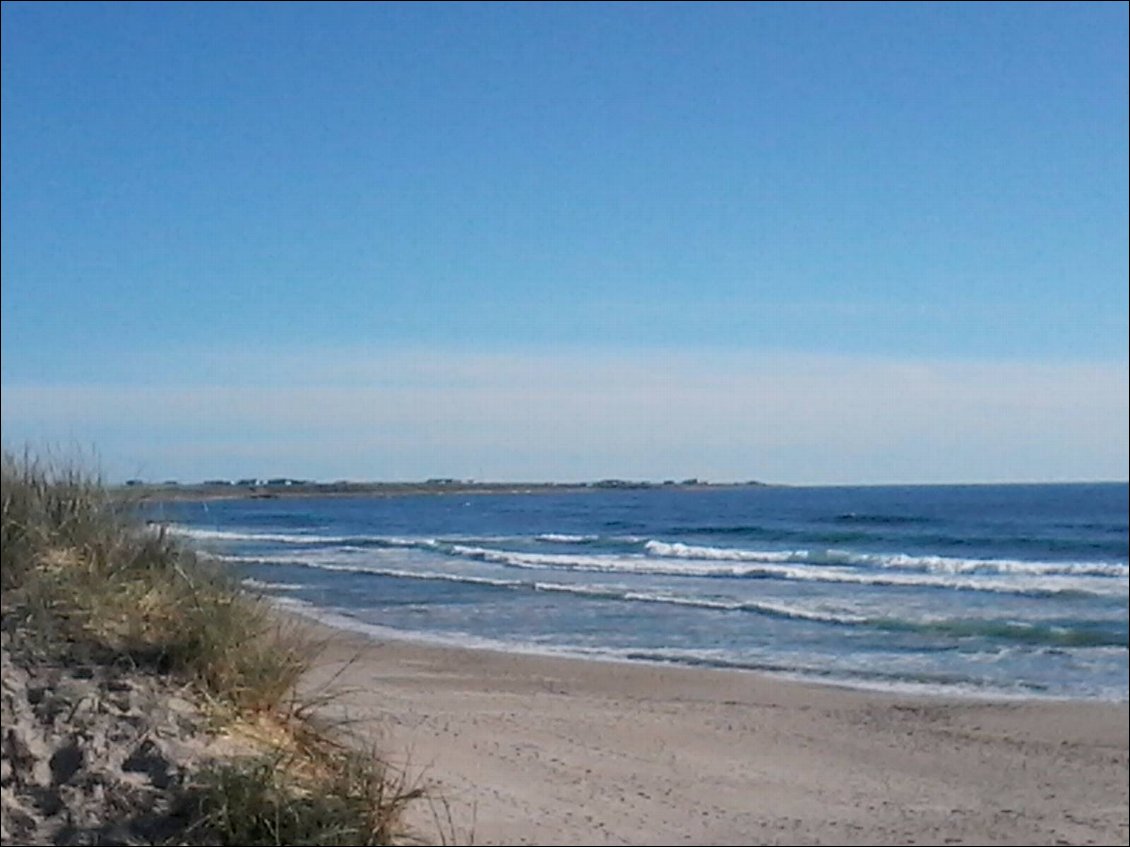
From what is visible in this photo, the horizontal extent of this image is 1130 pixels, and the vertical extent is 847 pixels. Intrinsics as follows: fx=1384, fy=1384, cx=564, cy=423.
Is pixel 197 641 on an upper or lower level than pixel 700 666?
upper

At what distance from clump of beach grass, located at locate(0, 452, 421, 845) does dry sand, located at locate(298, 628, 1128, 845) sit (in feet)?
1.67

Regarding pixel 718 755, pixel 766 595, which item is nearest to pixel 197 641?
pixel 718 755

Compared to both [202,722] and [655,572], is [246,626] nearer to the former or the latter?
[202,722]

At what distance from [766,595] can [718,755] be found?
14129mm

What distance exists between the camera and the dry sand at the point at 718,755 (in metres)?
8.07

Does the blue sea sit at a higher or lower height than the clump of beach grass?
lower

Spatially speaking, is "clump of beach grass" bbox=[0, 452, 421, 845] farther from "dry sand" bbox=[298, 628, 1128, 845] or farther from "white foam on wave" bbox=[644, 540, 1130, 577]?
"white foam on wave" bbox=[644, 540, 1130, 577]

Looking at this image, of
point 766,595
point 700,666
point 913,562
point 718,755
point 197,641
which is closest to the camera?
point 197,641

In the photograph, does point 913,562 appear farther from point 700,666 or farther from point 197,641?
point 197,641

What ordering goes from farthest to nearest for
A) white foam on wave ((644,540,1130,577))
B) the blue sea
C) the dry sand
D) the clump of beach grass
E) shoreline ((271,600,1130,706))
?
white foam on wave ((644,540,1130,577))
the blue sea
shoreline ((271,600,1130,706))
the dry sand
the clump of beach grass

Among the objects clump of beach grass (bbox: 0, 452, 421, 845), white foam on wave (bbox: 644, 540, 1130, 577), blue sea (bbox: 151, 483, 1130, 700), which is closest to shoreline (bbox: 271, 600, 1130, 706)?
blue sea (bbox: 151, 483, 1130, 700)

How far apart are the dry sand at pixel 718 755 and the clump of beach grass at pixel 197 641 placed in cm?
51

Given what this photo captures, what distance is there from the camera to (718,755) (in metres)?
11.3

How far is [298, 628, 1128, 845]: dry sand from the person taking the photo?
807cm
